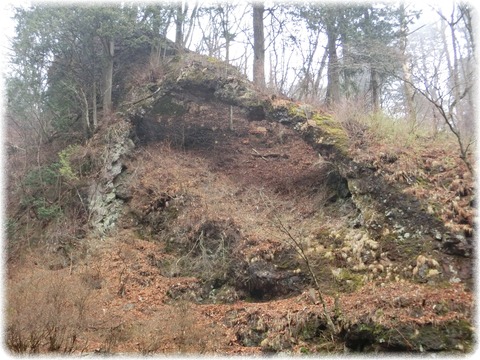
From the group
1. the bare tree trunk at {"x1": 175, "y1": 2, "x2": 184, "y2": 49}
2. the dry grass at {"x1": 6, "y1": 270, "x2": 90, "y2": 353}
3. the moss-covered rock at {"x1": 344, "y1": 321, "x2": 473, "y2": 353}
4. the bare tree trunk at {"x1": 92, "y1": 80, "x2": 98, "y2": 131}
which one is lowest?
the moss-covered rock at {"x1": 344, "y1": 321, "x2": 473, "y2": 353}

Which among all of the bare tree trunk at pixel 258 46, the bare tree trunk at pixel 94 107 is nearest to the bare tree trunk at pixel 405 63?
the bare tree trunk at pixel 258 46

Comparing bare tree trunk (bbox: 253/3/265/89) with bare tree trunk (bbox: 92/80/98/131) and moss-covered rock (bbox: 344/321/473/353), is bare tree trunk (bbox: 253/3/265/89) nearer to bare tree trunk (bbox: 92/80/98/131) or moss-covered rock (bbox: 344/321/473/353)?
bare tree trunk (bbox: 92/80/98/131)

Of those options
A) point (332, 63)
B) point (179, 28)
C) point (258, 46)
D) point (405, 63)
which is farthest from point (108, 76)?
point (405, 63)

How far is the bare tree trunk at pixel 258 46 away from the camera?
1677 cm

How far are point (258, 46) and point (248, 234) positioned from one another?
994 centimetres

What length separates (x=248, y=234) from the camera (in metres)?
11.2

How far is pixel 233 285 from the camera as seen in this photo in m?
10.5

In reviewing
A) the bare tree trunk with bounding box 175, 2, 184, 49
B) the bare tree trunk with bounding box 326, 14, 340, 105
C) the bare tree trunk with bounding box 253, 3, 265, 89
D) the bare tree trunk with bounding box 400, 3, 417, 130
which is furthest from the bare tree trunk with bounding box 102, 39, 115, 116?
the bare tree trunk with bounding box 400, 3, 417, 130

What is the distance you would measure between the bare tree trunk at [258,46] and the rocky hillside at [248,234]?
60.3 inches

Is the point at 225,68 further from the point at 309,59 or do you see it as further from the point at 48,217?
the point at 48,217

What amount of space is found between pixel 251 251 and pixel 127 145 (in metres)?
6.96

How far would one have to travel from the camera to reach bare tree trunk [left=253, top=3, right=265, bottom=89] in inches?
660

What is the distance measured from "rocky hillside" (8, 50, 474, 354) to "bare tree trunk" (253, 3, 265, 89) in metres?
1.53

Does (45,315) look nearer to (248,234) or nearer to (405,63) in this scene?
(248,234)
